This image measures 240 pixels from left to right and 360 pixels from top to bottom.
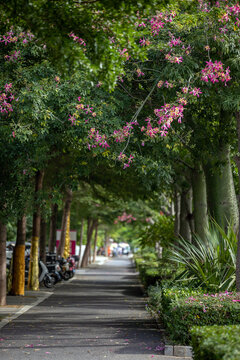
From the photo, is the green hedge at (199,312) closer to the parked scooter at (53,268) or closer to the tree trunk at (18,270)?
the tree trunk at (18,270)

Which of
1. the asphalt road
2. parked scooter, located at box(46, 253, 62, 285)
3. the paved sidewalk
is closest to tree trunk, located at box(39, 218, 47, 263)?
parked scooter, located at box(46, 253, 62, 285)

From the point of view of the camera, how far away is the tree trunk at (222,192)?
14.0 metres

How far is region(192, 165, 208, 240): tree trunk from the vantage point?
1719 centimetres

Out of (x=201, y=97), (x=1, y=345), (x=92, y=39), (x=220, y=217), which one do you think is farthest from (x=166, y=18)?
(x=1, y=345)

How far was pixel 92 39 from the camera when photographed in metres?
8.05

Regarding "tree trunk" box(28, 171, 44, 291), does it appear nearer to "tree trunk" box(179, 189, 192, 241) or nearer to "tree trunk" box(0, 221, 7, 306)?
"tree trunk" box(0, 221, 7, 306)

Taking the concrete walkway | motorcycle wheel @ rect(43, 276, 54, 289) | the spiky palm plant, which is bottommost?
the concrete walkway

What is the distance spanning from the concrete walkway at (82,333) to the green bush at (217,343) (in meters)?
3.04

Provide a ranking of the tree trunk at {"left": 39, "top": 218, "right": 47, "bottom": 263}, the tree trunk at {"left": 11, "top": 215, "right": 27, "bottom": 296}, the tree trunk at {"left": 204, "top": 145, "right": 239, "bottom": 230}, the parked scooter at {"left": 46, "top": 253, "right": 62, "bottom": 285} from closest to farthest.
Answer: the tree trunk at {"left": 204, "top": 145, "right": 239, "bottom": 230}, the tree trunk at {"left": 11, "top": 215, "right": 27, "bottom": 296}, the tree trunk at {"left": 39, "top": 218, "right": 47, "bottom": 263}, the parked scooter at {"left": 46, "top": 253, "right": 62, "bottom": 285}

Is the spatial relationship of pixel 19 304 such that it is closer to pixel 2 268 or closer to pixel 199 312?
pixel 2 268

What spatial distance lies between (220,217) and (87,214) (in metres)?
32.0

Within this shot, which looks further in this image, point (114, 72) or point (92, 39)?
point (114, 72)

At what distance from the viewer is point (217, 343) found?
5.03m

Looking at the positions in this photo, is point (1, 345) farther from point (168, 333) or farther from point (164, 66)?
point (164, 66)
